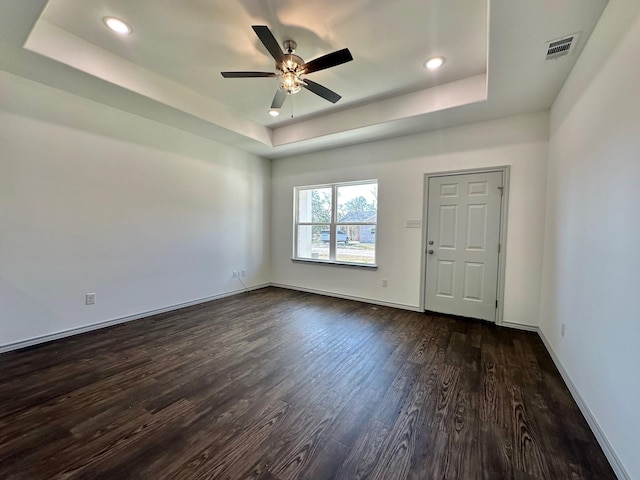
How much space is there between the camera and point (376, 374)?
234cm

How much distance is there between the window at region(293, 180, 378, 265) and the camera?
14.9 feet

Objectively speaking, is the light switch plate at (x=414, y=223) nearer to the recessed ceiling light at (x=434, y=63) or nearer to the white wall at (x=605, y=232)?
the white wall at (x=605, y=232)

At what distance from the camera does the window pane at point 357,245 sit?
4.50 m

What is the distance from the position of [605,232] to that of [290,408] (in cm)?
236

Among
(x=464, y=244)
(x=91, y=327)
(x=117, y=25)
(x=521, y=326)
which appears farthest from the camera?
(x=464, y=244)

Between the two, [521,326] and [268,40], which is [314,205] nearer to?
[268,40]

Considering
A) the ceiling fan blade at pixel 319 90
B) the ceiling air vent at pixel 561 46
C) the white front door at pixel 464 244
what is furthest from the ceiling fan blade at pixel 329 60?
the white front door at pixel 464 244

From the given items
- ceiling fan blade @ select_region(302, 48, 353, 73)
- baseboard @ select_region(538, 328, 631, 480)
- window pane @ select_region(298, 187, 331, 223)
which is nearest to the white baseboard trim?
baseboard @ select_region(538, 328, 631, 480)

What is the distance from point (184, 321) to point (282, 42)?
133 inches

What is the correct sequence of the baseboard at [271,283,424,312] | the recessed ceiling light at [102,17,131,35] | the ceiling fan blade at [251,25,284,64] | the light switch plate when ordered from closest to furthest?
the ceiling fan blade at [251,25,284,64] → the recessed ceiling light at [102,17,131,35] → the light switch plate → the baseboard at [271,283,424,312]

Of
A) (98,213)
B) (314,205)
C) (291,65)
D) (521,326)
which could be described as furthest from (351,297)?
(98,213)

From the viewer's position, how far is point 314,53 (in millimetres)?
2625

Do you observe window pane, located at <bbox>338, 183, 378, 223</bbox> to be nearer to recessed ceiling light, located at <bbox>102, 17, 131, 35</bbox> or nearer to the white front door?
the white front door

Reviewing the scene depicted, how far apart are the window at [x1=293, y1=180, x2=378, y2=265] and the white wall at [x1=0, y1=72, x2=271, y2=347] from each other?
141 centimetres
